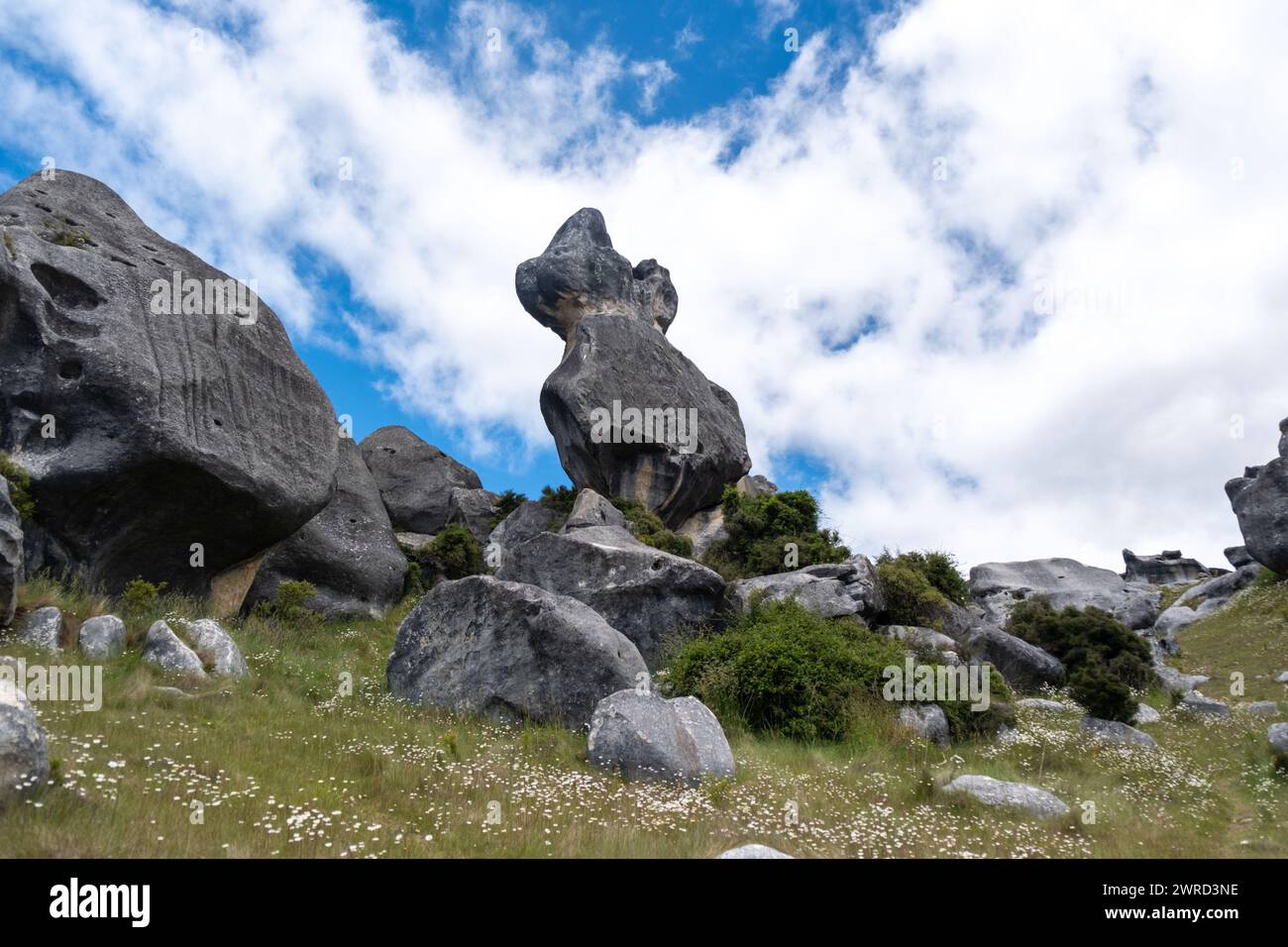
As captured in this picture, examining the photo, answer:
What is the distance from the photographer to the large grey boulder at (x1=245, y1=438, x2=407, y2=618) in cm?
2230

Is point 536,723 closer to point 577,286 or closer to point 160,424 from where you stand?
point 160,424

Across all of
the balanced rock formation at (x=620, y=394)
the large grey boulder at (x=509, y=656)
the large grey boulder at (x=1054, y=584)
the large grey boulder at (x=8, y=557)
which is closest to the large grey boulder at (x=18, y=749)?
the large grey boulder at (x=8, y=557)

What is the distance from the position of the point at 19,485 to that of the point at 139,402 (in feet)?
8.17

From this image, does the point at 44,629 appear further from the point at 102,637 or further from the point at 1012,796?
the point at 1012,796

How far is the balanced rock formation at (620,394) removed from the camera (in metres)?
35.5

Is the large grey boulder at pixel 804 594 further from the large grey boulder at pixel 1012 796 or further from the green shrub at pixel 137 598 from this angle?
the green shrub at pixel 137 598

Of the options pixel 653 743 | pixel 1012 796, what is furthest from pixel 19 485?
pixel 1012 796

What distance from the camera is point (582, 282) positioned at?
133ft

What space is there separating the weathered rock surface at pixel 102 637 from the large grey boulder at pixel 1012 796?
40.9 ft

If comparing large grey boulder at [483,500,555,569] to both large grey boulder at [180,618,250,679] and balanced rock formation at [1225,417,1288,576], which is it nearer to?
large grey boulder at [180,618,250,679]

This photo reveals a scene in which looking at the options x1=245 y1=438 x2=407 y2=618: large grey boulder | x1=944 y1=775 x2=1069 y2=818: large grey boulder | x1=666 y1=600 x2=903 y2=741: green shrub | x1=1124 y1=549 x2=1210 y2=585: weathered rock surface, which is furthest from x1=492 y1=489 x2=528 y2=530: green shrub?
x1=1124 y1=549 x2=1210 y2=585: weathered rock surface

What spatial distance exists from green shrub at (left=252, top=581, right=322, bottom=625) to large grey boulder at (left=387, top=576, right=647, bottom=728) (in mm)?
6661

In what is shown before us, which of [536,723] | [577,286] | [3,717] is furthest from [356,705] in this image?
[577,286]
